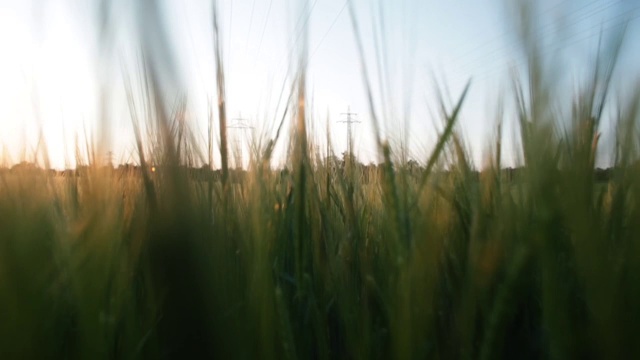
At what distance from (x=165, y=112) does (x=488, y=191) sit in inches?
18.7

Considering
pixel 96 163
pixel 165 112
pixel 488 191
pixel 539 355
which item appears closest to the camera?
pixel 165 112

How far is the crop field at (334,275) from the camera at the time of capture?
1.53 feet

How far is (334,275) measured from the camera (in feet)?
2.16

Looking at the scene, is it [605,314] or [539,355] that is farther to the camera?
[539,355]

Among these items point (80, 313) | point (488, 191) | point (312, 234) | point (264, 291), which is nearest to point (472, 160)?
point (488, 191)

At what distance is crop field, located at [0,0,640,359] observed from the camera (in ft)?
1.53

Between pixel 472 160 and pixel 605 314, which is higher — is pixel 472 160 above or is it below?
above

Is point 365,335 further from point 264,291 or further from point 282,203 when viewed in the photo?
point 282,203

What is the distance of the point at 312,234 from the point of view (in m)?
0.75

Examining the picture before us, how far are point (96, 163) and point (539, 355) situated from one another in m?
0.46

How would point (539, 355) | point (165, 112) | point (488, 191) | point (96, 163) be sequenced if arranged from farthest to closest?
point (488, 191), point (539, 355), point (96, 163), point (165, 112)

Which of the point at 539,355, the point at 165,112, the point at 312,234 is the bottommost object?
the point at 539,355

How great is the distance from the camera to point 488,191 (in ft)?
2.39

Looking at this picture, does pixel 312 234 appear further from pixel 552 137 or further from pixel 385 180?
pixel 552 137
